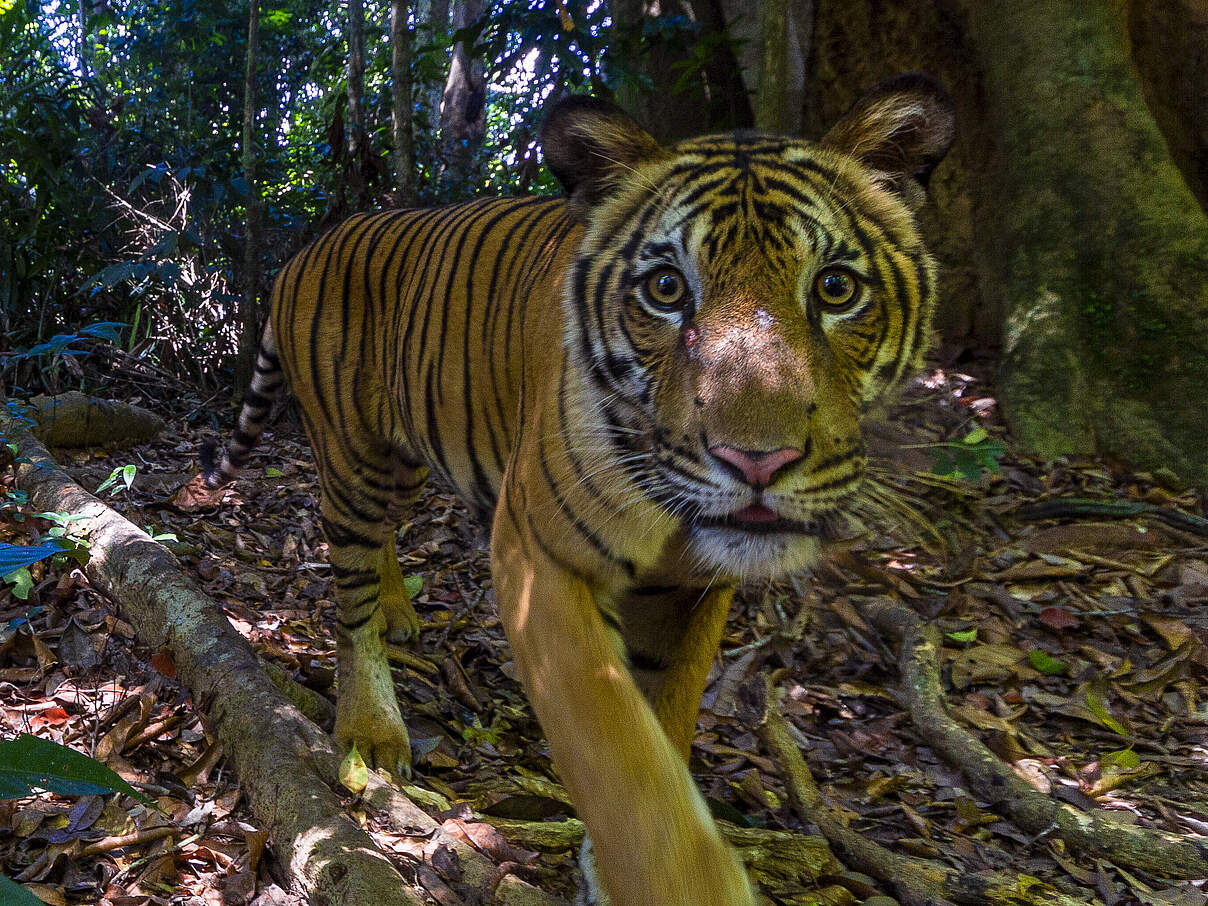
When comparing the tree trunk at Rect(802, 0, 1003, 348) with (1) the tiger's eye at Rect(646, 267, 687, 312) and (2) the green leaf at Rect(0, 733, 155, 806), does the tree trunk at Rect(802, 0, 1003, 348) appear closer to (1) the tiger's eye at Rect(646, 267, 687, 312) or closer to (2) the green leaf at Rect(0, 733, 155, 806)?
(1) the tiger's eye at Rect(646, 267, 687, 312)

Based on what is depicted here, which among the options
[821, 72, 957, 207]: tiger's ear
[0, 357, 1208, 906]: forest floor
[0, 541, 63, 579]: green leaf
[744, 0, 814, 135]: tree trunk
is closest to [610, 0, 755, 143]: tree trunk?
[744, 0, 814, 135]: tree trunk

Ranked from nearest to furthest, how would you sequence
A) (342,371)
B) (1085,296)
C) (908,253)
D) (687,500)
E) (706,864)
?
1. (706,864)
2. (687,500)
3. (908,253)
4. (342,371)
5. (1085,296)

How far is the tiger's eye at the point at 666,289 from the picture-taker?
1903mm

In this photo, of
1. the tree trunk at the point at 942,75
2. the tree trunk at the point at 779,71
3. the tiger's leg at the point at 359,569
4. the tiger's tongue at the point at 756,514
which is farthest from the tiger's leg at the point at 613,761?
the tree trunk at the point at 942,75

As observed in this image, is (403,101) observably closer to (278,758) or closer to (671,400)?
(278,758)

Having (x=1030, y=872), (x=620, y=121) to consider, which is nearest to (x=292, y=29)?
(x=620, y=121)

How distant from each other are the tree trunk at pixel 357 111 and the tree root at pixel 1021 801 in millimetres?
4468

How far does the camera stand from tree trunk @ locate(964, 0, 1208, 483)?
15.4 ft

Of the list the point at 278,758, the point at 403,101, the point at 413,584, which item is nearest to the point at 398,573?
the point at 413,584

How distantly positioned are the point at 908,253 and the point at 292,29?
38.3 ft

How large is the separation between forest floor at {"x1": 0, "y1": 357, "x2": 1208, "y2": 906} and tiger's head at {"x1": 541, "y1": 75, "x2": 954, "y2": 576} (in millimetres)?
371

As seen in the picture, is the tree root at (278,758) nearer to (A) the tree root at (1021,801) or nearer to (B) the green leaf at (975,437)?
(A) the tree root at (1021,801)

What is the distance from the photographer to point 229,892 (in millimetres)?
2084

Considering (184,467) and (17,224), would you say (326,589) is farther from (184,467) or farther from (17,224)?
(17,224)
